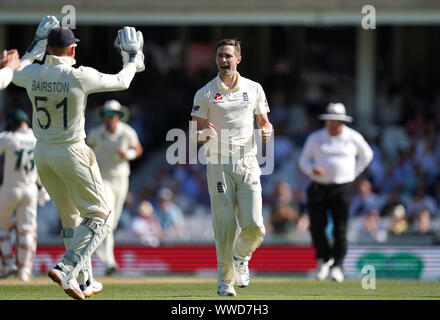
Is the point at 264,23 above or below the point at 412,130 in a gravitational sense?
above

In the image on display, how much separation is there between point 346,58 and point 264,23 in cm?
315

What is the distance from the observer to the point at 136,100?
862 inches

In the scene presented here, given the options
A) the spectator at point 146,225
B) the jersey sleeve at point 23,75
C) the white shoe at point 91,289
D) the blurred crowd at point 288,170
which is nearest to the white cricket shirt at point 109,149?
the blurred crowd at point 288,170

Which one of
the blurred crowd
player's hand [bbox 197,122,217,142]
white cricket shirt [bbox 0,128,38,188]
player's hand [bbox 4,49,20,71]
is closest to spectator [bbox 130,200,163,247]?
the blurred crowd

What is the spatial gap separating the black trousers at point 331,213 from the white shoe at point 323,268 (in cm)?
5

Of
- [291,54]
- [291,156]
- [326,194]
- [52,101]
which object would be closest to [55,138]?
[52,101]

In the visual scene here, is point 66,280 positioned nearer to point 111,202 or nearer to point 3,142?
point 3,142

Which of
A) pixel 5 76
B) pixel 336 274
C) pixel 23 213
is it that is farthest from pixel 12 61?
pixel 336 274

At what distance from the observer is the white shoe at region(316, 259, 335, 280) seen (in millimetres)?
13430

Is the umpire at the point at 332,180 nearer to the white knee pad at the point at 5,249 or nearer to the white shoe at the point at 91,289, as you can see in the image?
the white knee pad at the point at 5,249

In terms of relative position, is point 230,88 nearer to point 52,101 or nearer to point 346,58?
point 52,101

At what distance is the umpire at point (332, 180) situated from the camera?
13.3 m

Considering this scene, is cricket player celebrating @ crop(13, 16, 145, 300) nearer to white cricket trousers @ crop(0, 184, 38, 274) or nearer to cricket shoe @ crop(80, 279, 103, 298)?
cricket shoe @ crop(80, 279, 103, 298)

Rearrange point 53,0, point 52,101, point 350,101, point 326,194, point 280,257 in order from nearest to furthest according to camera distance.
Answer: point 52,101 < point 326,194 < point 280,257 < point 53,0 < point 350,101
